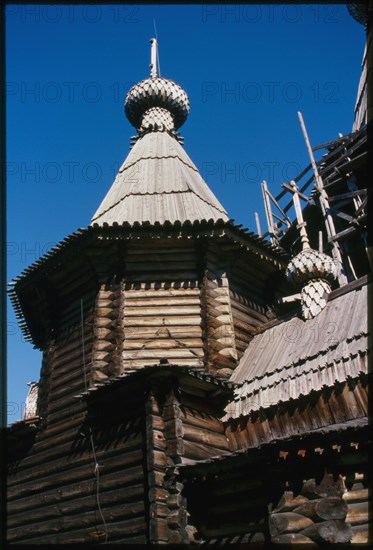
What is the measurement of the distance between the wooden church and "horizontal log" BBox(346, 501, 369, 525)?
14 mm

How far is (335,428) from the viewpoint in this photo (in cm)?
661

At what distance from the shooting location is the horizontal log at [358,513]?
6532mm

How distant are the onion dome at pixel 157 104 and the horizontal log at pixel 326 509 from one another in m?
10.7

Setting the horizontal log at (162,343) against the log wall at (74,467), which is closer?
the log wall at (74,467)

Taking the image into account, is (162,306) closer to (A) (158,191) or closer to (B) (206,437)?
(B) (206,437)

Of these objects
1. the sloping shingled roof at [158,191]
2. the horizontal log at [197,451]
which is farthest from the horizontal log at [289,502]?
the sloping shingled roof at [158,191]

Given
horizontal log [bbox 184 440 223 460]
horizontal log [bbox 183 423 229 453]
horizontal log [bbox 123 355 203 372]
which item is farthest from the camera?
horizontal log [bbox 123 355 203 372]

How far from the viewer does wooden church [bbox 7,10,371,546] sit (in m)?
7.03

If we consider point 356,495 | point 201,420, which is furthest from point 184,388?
point 356,495

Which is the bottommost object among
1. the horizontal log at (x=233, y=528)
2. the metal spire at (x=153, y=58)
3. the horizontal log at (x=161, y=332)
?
the horizontal log at (x=233, y=528)

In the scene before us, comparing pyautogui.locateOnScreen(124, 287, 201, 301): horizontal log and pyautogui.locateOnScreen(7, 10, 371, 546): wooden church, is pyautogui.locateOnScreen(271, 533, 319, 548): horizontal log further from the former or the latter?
pyautogui.locateOnScreen(124, 287, 201, 301): horizontal log

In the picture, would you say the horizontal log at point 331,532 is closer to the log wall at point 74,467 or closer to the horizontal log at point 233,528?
the horizontal log at point 233,528

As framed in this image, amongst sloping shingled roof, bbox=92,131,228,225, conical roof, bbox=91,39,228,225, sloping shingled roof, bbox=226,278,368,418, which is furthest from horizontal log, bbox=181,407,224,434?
sloping shingled roof, bbox=92,131,228,225

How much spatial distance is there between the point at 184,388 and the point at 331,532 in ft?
9.61
